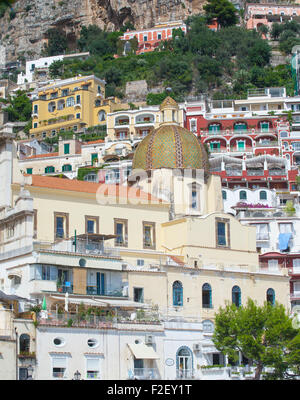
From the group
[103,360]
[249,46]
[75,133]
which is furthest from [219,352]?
[249,46]

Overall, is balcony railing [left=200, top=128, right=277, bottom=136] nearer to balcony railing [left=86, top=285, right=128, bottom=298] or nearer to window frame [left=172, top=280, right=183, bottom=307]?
window frame [left=172, top=280, right=183, bottom=307]

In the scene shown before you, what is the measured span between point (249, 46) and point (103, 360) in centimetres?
8515

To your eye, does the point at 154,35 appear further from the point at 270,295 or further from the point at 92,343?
the point at 92,343

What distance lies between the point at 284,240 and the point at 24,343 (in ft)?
91.0

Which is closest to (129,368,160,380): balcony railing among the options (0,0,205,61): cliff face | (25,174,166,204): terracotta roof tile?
(25,174,166,204): terracotta roof tile

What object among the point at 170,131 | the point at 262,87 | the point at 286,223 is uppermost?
the point at 262,87

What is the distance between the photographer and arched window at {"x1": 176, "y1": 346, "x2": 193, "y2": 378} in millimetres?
42188

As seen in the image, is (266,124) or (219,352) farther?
(266,124)

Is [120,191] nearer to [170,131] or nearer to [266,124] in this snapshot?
[170,131]

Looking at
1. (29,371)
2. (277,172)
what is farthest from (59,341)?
(277,172)

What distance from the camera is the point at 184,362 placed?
42.8m

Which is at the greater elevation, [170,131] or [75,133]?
[75,133]

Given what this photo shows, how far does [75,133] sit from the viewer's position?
318 feet

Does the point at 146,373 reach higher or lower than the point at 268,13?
lower
